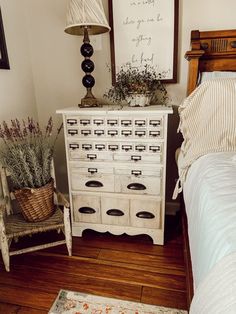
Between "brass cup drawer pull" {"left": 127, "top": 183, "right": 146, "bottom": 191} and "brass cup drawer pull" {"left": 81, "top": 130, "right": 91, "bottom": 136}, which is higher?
"brass cup drawer pull" {"left": 81, "top": 130, "right": 91, "bottom": 136}

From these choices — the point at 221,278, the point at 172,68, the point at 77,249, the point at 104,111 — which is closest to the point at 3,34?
the point at 104,111

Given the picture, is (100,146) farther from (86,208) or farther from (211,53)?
(211,53)

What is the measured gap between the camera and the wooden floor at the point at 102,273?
1.28m

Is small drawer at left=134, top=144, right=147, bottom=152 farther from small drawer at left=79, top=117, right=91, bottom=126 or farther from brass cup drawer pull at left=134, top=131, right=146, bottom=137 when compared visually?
Answer: small drawer at left=79, top=117, right=91, bottom=126

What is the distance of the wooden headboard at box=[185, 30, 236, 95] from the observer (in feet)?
4.90

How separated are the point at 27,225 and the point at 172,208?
115 cm

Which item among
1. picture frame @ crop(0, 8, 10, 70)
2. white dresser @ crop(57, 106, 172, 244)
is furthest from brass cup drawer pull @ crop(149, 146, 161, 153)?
picture frame @ crop(0, 8, 10, 70)

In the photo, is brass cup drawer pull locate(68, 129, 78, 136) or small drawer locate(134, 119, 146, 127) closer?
small drawer locate(134, 119, 146, 127)

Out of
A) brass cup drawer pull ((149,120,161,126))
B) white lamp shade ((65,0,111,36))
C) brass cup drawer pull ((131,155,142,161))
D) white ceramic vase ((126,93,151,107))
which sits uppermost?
white lamp shade ((65,0,111,36))

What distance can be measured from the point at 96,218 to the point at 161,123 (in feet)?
2.68

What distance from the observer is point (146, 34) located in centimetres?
171

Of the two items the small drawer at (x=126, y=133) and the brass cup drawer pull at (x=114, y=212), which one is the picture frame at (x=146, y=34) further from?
the brass cup drawer pull at (x=114, y=212)

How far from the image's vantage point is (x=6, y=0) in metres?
1.71

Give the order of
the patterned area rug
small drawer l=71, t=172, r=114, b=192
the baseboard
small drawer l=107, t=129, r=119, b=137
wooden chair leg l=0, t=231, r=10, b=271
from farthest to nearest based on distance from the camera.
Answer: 1. the baseboard
2. small drawer l=71, t=172, r=114, b=192
3. small drawer l=107, t=129, r=119, b=137
4. wooden chair leg l=0, t=231, r=10, b=271
5. the patterned area rug
